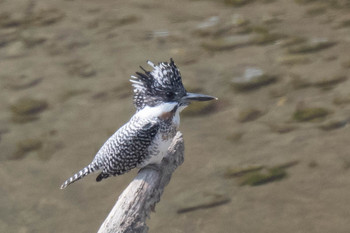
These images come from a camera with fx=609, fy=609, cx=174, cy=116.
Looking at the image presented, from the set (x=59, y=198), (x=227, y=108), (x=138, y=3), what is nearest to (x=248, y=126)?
(x=227, y=108)

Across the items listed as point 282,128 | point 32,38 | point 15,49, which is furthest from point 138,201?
point 32,38

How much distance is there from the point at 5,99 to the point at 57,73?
615 millimetres

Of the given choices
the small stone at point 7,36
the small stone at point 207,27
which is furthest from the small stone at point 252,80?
the small stone at point 7,36

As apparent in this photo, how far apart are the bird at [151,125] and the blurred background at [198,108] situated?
42.7 inches

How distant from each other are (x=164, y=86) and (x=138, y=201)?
683 mm

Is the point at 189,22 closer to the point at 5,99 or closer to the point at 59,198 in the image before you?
the point at 5,99

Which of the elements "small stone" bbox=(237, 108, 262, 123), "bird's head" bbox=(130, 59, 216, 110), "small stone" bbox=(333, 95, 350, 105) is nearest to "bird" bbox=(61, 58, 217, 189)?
"bird's head" bbox=(130, 59, 216, 110)

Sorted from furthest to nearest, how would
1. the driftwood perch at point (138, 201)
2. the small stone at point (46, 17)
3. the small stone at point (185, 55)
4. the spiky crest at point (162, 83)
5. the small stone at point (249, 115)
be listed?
the small stone at point (46, 17), the small stone at point (185, 55), the small stone at point (249, 115), the spiky crest at point (162, 83), the driftwood perch at point (138, 201)

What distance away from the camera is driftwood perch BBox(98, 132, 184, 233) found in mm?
2814

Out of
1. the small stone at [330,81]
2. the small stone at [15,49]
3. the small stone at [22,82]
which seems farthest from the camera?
the small stone at [15,49]

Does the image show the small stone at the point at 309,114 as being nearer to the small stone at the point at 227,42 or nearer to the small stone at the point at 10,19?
the small stone at the point at 227,42

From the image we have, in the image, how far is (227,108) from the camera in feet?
18.0

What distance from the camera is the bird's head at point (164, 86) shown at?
10.8 ft

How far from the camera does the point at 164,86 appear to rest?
330cm
